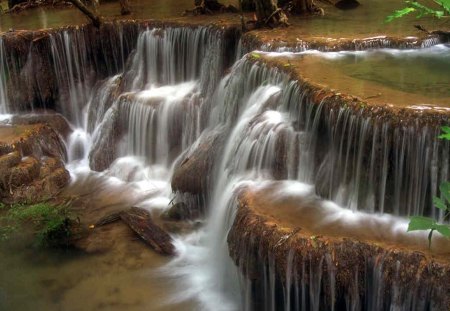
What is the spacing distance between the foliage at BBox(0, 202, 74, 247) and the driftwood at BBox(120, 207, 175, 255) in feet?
3.23

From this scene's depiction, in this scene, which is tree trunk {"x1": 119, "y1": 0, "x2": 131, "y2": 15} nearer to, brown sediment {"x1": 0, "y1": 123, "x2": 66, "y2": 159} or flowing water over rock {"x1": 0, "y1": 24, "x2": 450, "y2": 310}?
flowing water over rock {"x1": 0, "y1": 24, "x2": 450, "y2": 310}

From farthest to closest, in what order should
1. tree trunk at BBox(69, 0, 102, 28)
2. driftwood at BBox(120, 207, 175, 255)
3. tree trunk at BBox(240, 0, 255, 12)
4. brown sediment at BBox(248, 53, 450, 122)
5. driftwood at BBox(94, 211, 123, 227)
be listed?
tree trunk at BBox(240, 0, 255, 12), tree trunk at BBox(69, 0, 102, 28), driftwood at BBox(94, 211, 123, 227), driftwood at BBox(120, 207, 175, 255), brown sediment at BBox(248, 53, 450, 122)

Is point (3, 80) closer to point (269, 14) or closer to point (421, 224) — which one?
point (269, 14)

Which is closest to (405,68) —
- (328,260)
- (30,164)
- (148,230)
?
(328,260)

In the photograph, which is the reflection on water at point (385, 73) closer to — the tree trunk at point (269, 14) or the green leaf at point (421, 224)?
the tree trunk at point (269, 14)

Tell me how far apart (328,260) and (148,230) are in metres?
4.06

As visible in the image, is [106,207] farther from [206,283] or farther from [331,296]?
[331,296]

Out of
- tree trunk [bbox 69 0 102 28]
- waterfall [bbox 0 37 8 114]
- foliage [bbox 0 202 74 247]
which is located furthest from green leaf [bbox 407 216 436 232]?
waterfall [bbox 0 37 8 114]

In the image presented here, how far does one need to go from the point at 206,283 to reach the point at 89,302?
65.5 inches

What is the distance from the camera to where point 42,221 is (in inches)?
384

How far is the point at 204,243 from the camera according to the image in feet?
29.6

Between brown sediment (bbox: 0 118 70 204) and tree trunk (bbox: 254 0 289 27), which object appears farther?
tree trunk (bbox: 254 0 289 27)

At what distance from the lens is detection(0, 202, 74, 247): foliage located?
30.2 feet

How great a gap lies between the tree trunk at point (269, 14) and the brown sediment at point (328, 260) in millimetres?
5830
